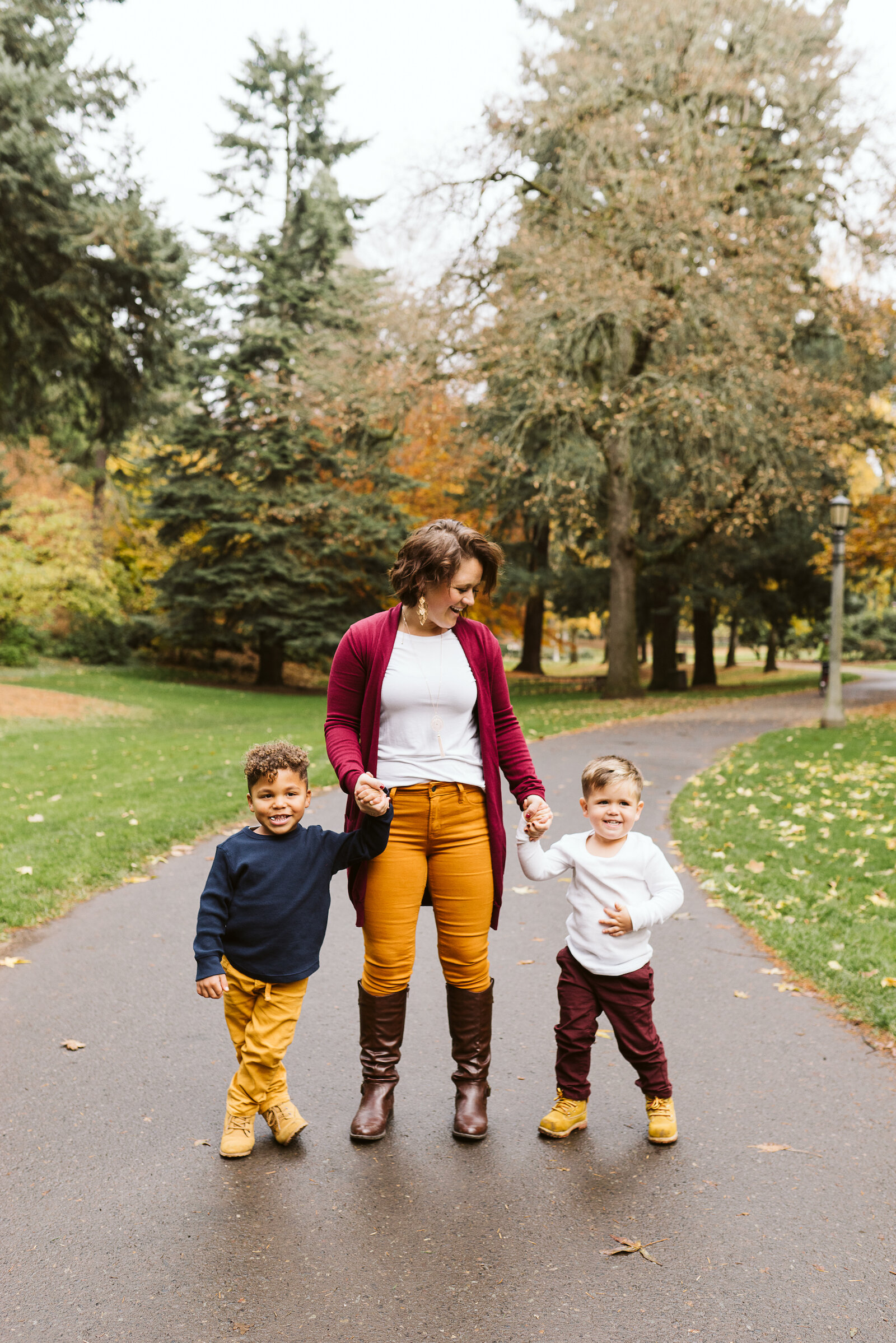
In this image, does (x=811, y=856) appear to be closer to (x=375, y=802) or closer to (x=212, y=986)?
(x=375, y=802)

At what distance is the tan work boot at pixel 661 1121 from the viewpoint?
319cm

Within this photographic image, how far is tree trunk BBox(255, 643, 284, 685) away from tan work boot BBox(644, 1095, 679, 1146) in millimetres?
23578

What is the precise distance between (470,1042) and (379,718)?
1.17 meters

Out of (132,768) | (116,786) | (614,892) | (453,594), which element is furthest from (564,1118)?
(132,768)

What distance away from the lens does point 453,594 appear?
10.1ft

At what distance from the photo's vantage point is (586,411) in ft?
59.3

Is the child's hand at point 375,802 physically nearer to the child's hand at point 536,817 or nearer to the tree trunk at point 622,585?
the child's hand at point 536,817

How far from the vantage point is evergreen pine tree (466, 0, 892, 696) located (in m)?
16.3

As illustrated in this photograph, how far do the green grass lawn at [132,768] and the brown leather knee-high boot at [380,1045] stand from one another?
→ 2.92m

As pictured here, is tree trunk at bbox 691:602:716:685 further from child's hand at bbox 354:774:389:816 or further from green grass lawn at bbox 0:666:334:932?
child's hand at bbox 354:774:389:816

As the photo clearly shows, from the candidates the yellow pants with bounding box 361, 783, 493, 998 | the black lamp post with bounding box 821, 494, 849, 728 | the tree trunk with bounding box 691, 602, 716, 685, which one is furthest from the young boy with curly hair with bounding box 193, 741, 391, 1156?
the tree trunk with bounding box 691, 602, 716, 685

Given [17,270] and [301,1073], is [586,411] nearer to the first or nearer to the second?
[17,270]

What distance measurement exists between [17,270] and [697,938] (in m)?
14.8

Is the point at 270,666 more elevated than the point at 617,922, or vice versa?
the point at 617,922
